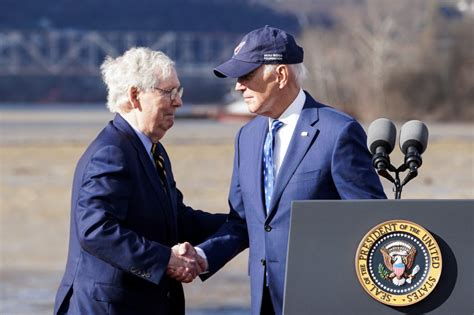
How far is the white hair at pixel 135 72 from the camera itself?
577 cm

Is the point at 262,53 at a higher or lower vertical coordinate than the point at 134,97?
higher

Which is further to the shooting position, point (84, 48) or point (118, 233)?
point (84, 48)

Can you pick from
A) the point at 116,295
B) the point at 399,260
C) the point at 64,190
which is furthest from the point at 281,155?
the point at 64,190

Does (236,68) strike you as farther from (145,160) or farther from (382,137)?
(382,137)

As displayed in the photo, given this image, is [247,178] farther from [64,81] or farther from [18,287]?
[64,81]

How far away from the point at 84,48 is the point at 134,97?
116494 millimetres

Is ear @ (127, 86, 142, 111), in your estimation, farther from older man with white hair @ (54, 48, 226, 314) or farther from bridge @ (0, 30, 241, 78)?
bridge @ (0, 30, 241, 78)

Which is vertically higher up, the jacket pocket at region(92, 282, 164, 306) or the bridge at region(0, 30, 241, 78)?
the bridge at region(0, 30, 241, 78)

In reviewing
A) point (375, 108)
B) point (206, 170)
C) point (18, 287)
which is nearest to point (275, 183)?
A: point (18, 287)

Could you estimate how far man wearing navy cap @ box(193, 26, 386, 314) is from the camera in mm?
5656

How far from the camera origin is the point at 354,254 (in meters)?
4.95

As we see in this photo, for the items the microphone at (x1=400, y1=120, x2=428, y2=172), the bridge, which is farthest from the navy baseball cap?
the bridge

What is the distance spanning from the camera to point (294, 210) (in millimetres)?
→ 4996

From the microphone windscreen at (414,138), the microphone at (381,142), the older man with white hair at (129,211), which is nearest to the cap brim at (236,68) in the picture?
the older man with white hair at (129,211)
